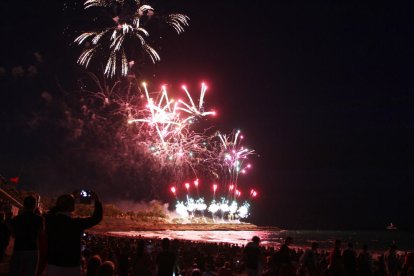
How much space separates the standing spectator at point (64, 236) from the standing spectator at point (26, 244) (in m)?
0.65

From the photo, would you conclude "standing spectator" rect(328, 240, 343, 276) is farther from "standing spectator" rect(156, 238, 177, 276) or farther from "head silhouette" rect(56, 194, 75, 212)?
"head silhouette" rect(56, 194, 75, 212)

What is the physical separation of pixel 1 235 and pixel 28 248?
1564 mm

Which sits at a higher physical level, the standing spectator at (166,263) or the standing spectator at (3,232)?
the standing spectator at (3,232)

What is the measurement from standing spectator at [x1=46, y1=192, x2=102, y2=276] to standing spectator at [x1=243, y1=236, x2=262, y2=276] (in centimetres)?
616

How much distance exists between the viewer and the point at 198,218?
115438 mm

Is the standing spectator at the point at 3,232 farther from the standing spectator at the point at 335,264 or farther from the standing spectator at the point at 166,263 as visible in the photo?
the standing spectator at the point at 335,264

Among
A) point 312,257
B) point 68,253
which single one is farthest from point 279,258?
point 68,253

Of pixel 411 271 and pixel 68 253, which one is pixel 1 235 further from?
pixel 411 271

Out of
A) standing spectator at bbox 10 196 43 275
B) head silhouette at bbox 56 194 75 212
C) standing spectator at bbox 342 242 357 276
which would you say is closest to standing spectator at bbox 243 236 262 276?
standing spectator at bbox 342 242 357 276

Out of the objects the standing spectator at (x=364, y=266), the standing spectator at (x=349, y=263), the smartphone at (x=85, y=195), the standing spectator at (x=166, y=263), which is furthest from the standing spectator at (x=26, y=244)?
the standing spectator at (x=364, y=266)

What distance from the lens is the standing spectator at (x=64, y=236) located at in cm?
548

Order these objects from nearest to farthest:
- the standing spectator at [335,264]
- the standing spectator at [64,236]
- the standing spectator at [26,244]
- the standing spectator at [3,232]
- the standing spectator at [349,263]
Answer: the standing spectator at [64,236]
the standing spectator at [26,244]
the standing spectator at [3,232]
the standing spectator at [335,264]
the standing spectator at [349,263]

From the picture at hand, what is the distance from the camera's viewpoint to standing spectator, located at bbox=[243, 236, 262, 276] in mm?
11172

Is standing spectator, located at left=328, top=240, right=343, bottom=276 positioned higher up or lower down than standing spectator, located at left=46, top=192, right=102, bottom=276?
lower down
